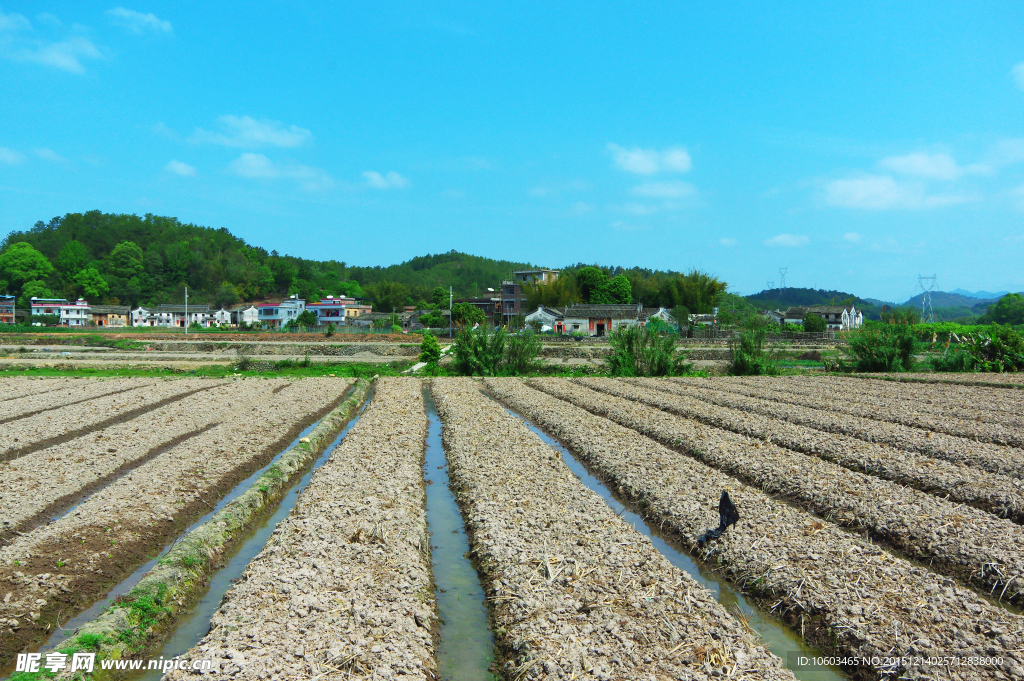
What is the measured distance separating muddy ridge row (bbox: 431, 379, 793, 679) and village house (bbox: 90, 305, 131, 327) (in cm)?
11362

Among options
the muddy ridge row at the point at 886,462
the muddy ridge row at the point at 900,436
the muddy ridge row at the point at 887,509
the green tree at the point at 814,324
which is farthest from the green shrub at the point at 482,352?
the green tree at the point at 814,324

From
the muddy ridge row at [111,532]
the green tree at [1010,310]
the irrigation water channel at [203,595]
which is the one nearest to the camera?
the irrigation water channel at [203,595]

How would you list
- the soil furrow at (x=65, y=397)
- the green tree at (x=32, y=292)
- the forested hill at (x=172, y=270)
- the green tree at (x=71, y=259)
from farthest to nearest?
1. the green tree at (x=71, y=259)
2. the forested hill at (x=172, y=270)
3. the green tree at (x=32, y=292)
4. the soil furrow at (x=65, y=397)

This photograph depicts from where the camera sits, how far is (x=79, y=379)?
2642 centimetres

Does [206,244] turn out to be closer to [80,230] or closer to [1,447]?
[80,230]

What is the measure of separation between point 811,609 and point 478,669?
311 cm

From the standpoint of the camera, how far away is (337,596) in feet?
18.9

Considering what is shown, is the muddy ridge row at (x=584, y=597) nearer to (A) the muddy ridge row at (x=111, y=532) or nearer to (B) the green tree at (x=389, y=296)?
(A) the muddy ridge row at (x=111, y=532)

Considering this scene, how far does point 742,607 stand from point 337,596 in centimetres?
388

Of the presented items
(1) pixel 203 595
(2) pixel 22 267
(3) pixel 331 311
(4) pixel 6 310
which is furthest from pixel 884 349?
(2) pixel 22 267

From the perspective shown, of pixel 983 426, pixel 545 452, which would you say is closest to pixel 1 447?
pixel 545 452

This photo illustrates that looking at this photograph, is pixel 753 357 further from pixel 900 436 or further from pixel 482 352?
pixel 900 436

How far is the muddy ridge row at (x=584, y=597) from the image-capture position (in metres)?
4.82

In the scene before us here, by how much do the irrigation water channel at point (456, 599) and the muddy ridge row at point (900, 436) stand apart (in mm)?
9196
